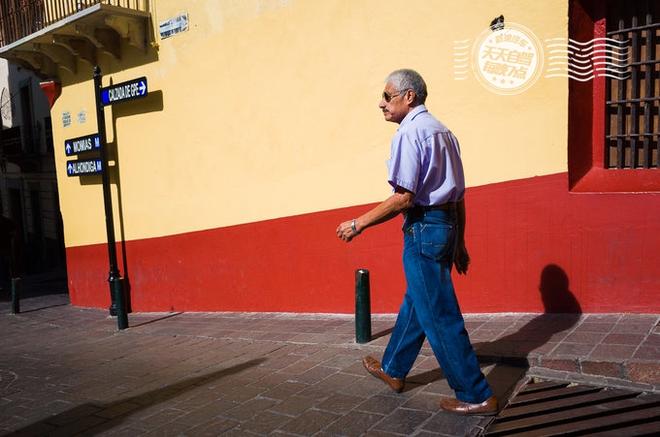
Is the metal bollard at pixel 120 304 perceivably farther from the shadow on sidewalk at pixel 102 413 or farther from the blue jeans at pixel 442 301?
the blue jeans at pixel 442 301

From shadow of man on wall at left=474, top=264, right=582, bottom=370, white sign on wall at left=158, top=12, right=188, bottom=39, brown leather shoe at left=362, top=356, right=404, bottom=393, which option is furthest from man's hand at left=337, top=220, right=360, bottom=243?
white sign on wall at left=158, top=12, right=188, bottom=39

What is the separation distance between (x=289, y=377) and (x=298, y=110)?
134 inches

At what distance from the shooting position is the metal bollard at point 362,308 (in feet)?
15.3

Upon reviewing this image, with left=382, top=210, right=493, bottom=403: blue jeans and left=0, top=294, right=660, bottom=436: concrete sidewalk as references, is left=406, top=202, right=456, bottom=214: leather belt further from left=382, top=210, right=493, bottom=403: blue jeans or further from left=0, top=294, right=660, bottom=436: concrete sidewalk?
left=0, top=294, right=660, bottom=436: concrete sidewalk

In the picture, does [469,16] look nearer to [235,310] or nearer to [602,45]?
[602,45]

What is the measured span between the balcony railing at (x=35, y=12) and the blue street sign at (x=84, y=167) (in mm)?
2399

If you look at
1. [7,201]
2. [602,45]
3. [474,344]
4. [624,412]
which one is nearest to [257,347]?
[474,344]

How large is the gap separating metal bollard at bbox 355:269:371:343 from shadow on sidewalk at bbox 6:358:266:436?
1166 mm

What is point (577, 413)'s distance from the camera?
3.08m

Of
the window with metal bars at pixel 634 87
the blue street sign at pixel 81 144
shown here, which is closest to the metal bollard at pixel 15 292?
the blue street sign at pixel 81 144

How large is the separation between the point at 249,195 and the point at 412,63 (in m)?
2.73

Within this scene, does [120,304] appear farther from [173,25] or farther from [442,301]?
[442,301]

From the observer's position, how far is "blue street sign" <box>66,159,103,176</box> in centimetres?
905

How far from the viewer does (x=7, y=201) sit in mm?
20016
